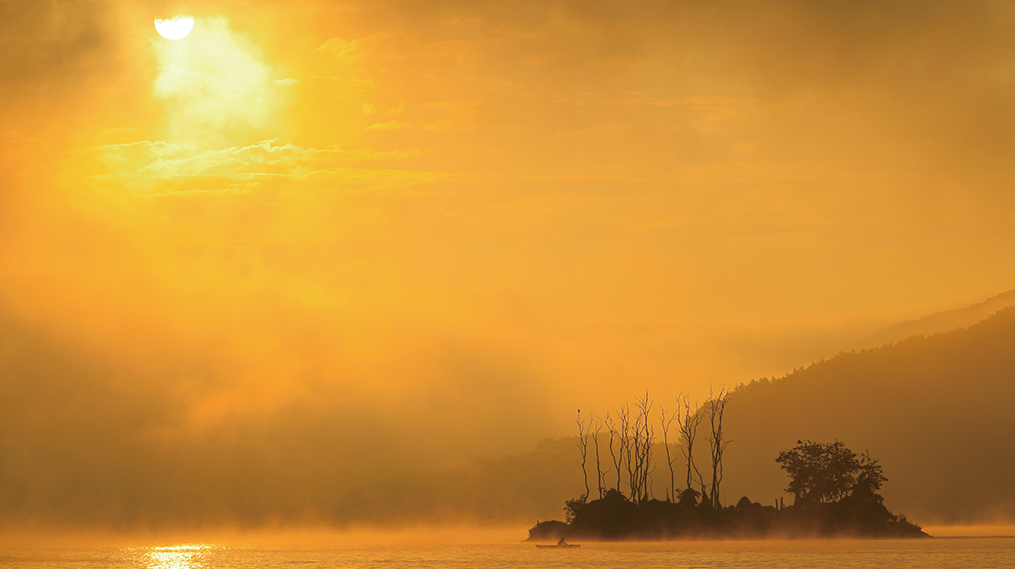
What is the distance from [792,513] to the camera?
6777 inches

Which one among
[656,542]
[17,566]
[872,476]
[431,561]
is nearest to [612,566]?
[656,542]

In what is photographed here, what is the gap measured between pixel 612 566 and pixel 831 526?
5444cm

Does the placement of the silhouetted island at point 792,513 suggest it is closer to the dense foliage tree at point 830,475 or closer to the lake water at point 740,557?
the dense foliage tree at point 830,475

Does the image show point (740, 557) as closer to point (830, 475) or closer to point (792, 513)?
point (792, 513)

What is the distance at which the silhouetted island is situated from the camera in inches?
6614

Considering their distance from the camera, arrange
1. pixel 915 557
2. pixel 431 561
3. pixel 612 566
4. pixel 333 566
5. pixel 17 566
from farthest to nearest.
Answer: pixel 17 566, pixel 431 561, pixel 333 566, pixel 915 557, pixel 612 566

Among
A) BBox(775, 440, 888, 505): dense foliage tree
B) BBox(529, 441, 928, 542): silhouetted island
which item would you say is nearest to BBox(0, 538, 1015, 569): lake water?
BBox(529, 441, 928, 542): silhouetted island

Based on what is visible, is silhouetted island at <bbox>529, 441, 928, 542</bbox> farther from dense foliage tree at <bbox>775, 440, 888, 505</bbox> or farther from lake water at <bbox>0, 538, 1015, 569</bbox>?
lake water at <bbox>0, 538, 1015, 569</bbox>

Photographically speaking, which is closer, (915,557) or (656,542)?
(915,557)

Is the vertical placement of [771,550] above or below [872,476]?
below

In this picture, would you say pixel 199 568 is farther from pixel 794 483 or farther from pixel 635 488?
pixel 794 483

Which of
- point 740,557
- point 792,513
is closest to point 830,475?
point 792,513

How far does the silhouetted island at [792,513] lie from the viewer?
168m

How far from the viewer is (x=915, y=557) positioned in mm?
141250
